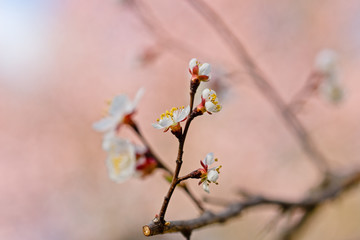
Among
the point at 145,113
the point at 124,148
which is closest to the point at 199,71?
the point at 124,148

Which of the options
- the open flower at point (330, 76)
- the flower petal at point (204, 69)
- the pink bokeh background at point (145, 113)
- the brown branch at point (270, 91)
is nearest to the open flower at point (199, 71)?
the flower petal at point (204, 69)

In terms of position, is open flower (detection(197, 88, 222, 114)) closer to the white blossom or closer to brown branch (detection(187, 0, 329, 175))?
the white blossom

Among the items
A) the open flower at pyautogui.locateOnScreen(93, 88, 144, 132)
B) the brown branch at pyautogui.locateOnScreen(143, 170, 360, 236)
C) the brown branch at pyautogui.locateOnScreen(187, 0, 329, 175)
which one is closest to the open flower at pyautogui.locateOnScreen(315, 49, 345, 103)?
the brown branch at pyautogui.locateOnScreen(187, 0, 329, 175)

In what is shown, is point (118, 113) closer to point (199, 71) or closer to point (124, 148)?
point (124, 148)

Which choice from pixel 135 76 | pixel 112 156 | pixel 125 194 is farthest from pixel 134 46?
pixel 112 156

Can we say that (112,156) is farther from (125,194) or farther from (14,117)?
(14,117)

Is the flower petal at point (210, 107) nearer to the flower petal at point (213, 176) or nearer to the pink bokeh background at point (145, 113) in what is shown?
the flower petal at point (213, 176)

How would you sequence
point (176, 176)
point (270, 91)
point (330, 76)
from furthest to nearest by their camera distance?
1. point (270, 91)
2. point (330, 76)
3. point (176, 176)
